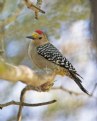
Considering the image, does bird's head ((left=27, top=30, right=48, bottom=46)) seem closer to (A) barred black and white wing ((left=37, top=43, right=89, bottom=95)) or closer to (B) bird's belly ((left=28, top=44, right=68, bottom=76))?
(A) barred black and white wing ((left=37, top=43, right=89, bottom=95))


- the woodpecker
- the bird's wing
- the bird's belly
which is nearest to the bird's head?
the woodpecker

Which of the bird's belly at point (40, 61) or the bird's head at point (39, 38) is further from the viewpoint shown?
the bird's head at point (39, 38)

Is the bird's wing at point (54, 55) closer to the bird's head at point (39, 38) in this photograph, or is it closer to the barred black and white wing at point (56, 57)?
the barred black and white wing at point (56, 57)

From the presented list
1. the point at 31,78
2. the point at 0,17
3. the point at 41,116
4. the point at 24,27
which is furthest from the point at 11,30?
the point at 31,78

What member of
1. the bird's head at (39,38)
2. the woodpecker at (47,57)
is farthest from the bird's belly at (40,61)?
the bird's head at (39,38)

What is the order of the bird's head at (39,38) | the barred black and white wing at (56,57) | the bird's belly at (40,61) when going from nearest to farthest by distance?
the bird's belly at (40,61)
the barred black and white wing at (56,57)
the bird's head at (39,38)

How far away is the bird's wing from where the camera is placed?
484 cm

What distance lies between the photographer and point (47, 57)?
202 inches

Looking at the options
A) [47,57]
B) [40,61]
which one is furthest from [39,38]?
[40,61]

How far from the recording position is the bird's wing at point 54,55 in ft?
15.9

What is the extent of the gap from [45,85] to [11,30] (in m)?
2.59

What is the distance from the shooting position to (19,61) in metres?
6.77

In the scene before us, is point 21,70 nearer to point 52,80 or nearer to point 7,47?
point 52,80

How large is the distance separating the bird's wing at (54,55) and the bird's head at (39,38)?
102mm
